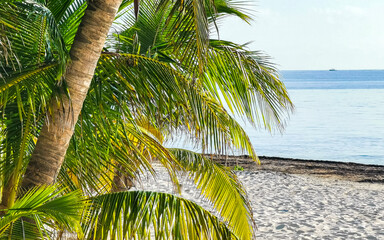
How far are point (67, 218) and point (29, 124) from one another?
1120mm

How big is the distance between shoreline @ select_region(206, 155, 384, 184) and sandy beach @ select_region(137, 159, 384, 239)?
12 cm

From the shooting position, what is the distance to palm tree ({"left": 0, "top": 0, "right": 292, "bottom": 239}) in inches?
133

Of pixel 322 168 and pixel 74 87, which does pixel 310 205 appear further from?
pixel 74 87

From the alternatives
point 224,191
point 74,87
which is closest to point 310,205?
point 224,191

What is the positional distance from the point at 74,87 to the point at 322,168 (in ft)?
37.2

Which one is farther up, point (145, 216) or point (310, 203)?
point (145, 216)

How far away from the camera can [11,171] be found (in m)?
3.72

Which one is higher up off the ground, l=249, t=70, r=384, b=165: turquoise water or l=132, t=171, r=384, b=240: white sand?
l=249, t=70, r=384, b=165: turquoise water

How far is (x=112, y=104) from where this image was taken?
14.2ft

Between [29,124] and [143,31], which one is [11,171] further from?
[143,31]

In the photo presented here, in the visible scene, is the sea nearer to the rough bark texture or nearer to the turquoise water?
the turquoise water

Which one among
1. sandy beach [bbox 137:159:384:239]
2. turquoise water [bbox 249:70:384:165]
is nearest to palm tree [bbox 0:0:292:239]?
sandy beach [bbox 137:159:384:239]

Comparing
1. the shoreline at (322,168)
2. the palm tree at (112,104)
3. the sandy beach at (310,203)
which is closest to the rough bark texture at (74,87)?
the palm tree at (112,104)

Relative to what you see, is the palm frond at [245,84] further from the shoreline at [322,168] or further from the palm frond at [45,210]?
the shoreline at [322,168]
